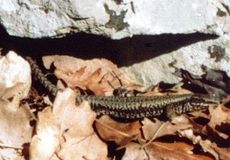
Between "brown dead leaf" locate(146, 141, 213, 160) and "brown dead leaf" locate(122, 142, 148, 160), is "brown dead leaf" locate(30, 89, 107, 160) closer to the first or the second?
"brown dead leaf" locate(122, 142, 148, 160)

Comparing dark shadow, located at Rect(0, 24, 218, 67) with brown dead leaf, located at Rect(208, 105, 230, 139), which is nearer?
brown dead leaf, located at Rect(208, 105, 230, 139)

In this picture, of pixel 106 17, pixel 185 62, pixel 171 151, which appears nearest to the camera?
pixel 106 17

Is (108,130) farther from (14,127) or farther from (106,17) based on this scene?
(106,17)

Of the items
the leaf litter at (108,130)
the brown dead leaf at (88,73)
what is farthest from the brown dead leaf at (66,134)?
the brown dead leaf at (88,73)

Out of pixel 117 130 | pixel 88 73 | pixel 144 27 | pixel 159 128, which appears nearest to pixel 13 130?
pixel 117 130

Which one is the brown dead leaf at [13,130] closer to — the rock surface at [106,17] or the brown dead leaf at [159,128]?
the rock surface at [106,17]

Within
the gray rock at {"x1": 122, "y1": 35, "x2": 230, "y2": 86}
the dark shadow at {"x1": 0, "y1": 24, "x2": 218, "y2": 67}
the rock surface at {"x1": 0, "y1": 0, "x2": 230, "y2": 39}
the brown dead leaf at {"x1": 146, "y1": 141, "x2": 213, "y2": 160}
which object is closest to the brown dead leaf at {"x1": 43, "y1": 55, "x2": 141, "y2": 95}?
the dark shadow at {"x1": 0, "y1": 24, "x2": 218, "y2": 67}
